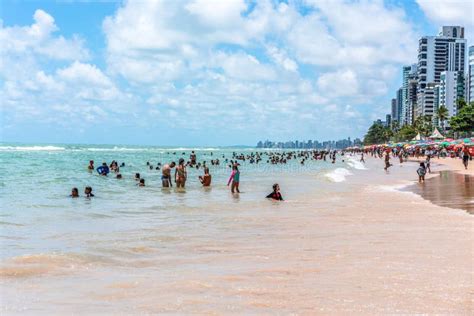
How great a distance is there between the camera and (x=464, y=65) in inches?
7697

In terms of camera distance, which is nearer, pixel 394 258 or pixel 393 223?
pixel 394 258

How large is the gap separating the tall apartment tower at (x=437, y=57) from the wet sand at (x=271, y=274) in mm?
189905

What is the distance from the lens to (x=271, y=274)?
7215 mm

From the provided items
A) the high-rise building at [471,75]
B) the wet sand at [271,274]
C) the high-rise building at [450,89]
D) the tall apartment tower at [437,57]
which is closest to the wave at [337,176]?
the wet sand at [271,274]

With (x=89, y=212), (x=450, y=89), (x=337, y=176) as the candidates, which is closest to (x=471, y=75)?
(x=450, y=89)

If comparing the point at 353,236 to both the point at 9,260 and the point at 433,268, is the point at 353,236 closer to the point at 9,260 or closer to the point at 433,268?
the point at 433,268

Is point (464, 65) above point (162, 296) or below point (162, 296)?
above

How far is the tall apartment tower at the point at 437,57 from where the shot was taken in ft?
626

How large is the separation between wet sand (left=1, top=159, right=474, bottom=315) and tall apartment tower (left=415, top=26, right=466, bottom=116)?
18990 centimetres

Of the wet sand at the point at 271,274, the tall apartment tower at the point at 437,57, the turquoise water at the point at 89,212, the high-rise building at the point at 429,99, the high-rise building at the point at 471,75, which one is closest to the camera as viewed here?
the wet sand at the point at 271,274

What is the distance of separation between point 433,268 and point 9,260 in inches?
259

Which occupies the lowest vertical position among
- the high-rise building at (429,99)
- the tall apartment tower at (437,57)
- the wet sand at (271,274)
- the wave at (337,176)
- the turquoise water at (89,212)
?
the wave at (337,176)

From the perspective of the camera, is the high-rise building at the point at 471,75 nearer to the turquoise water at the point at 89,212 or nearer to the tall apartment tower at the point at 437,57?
the tall apartment tower at the point at 437,57

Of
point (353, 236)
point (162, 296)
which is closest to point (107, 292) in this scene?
point (162, 296)
